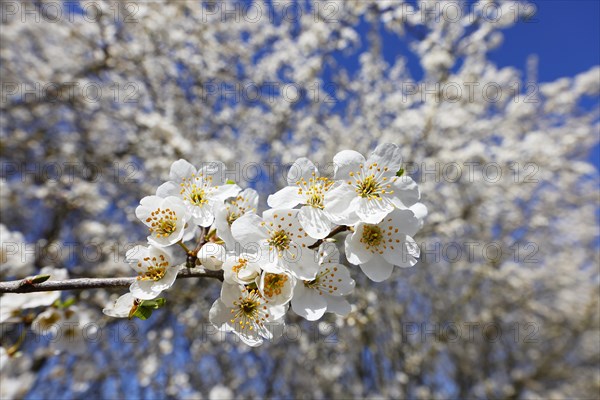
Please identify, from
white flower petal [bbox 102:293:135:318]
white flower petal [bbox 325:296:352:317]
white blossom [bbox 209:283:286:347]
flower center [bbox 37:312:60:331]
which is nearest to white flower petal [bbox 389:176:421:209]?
white flower petal [bbox 325:296:352:317]

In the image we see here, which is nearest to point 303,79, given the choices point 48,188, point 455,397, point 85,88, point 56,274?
point 85,88

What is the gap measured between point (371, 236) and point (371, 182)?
0.17 meters

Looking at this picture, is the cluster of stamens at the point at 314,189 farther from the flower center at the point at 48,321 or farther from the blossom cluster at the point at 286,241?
the flower center at the point at 48,321

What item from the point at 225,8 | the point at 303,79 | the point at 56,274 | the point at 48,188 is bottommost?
the point at 48,188

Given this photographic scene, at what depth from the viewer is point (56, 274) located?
157 cm

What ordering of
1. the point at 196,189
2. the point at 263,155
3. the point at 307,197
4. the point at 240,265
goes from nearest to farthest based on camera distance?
the point at 240,265 < the point at 307,197 < the point at 196,189 < the point at 263,155

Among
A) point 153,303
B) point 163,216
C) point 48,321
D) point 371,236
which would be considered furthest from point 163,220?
point 48,321

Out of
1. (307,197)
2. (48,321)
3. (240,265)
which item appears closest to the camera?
(240,265)

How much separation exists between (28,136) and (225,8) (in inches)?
118

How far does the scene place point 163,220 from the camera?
1105 mm

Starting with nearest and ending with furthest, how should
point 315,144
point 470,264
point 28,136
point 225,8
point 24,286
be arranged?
point 24,286, point 28,136, point 225,8, point 315,144, point 470,264

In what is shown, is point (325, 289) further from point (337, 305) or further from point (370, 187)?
point (370, 187)

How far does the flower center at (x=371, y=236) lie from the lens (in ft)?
3.56

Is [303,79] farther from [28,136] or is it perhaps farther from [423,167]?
[28,136]
